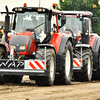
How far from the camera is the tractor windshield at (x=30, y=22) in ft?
45.4

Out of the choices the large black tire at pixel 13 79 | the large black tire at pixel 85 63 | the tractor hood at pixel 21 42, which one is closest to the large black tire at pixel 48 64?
the tractor hood at pixel 21 42

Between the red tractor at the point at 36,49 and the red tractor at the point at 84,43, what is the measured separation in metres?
1.44

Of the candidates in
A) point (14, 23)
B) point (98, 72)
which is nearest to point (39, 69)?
point (14, 23)

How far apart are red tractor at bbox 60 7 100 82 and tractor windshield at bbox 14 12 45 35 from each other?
2.87 meters

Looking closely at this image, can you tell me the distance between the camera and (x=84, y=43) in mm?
17594

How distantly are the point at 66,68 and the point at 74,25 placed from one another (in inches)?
137

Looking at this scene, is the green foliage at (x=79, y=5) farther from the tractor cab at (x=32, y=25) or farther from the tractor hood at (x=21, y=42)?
the tractor hood at (x=21, y=42)

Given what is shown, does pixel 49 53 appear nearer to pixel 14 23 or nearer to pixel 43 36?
pixel 43 36

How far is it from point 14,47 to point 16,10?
1.60 m

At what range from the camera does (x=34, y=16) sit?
549 inches

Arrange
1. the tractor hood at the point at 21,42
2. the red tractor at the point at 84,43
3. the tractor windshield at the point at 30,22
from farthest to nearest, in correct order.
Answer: the red tractor at the point at 84,43, the tractor windshield at the point at 30,22, the tractor hood at the point at 21,42

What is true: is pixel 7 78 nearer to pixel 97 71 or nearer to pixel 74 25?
pixel 74 25

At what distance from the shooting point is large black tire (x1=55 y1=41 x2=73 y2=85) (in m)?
14.0

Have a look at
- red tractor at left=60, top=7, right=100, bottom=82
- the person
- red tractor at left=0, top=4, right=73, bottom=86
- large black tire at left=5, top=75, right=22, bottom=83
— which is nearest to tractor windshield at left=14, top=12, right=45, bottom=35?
red tractor at left=0, top=4, right=73, bottom=86
